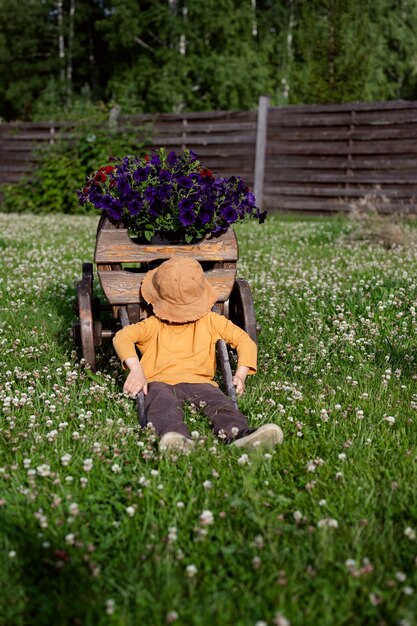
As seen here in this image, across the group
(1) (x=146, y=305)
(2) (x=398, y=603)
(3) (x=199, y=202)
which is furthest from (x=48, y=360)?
(2) (x=398, y=603)

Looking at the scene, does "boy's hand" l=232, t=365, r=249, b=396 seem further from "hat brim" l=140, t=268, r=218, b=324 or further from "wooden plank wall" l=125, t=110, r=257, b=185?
"wooden plank wall" l=125, t=110, r=257, b=185

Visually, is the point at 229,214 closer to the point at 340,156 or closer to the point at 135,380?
the point at 135,380

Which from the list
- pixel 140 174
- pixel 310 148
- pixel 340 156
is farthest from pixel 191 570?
pixel 310 148

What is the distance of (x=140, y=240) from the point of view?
195 inches

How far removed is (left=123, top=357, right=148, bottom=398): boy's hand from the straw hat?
393mm

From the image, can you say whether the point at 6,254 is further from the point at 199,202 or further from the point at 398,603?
the point at 398,603

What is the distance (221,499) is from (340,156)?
13.1 meters

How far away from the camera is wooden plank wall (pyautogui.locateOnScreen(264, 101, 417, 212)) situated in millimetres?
14000

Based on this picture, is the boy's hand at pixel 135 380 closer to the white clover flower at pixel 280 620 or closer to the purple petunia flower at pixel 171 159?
the purple petunia flower at pixel 171 159

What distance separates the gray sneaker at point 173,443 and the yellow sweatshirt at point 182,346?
839mm

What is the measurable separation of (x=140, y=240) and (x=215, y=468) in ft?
7.42

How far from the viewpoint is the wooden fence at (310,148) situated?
14.1 metres

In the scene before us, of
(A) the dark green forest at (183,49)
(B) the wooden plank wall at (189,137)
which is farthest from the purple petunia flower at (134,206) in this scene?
(A) the dark green forest at (183,49)

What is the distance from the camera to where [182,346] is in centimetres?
430
